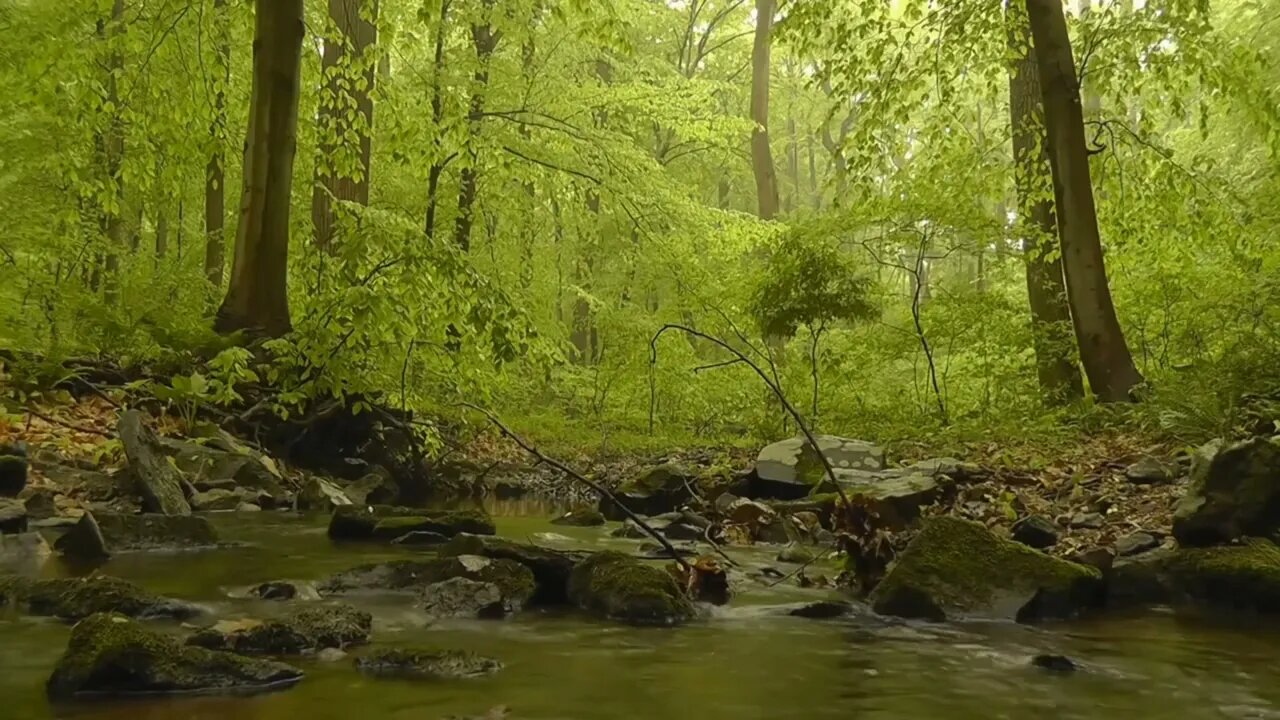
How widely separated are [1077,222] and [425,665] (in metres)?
7.70

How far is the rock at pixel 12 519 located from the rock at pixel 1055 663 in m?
5.87

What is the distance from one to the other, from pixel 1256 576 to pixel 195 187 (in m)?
16.8

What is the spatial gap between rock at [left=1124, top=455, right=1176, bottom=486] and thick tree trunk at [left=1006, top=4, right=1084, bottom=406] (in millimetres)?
3943

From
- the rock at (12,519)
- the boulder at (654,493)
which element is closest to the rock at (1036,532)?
the boulder at (654,493)

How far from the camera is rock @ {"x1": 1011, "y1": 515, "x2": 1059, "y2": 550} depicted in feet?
18.3

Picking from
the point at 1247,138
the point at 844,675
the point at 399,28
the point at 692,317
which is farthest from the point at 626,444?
the point at 1247,138

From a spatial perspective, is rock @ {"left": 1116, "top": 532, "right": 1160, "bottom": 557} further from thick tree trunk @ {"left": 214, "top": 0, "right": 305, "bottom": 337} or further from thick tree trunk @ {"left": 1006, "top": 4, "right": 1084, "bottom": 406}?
thick tree trunk @ {"left": 214, "top": 0, "right": 305, "bottom": 337}

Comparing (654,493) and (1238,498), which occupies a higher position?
(1238,498)

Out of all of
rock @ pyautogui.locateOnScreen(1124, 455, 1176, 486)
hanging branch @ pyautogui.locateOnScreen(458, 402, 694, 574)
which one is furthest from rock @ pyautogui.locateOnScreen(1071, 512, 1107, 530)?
hanging branch @ pyautogui.locateOnScreen(458, 402, 694, 574)

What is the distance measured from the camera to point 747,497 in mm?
8828

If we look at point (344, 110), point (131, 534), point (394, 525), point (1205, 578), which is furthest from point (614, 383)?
point (1205, 578)

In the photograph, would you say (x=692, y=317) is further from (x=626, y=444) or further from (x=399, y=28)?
(x=399, y=28)

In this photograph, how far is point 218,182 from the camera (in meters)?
13.8

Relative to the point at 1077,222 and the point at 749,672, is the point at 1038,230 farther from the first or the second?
the point at 749,672
